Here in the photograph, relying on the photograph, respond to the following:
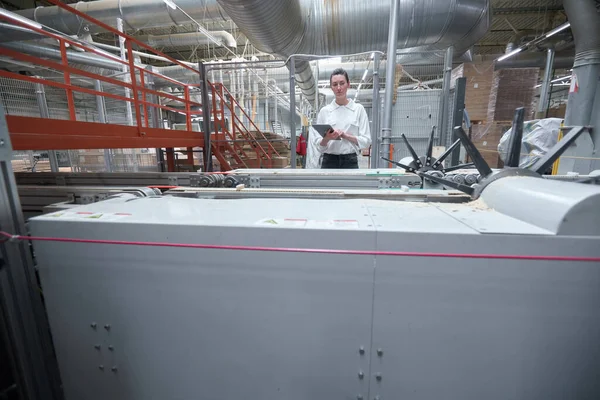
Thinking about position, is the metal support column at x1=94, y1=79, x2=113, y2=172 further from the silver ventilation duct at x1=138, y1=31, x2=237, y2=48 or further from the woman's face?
the woman's face

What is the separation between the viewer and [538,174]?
97 cm

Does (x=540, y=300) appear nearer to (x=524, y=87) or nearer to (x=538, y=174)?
(x=538, y=174)

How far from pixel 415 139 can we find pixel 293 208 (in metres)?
4.34

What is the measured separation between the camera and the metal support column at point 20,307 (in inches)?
34.2

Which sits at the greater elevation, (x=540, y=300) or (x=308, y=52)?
(x=308, y=52)

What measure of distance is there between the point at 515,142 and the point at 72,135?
340cm

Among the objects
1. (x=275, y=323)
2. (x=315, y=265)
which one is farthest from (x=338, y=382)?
(x=315, y=265)

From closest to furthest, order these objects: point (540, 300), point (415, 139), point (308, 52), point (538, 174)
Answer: point (540, 300) < point (538, 174) < point (308, 52) < point (415, 139)

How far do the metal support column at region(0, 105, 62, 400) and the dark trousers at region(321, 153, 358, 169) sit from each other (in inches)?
92.0

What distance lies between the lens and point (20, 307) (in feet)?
3.01

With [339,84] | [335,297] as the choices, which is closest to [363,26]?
[339,84]

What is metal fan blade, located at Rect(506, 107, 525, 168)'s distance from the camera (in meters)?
0.93

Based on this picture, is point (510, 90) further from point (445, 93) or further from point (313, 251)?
point (313, 251)

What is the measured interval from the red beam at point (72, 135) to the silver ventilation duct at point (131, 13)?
2.41 meters
